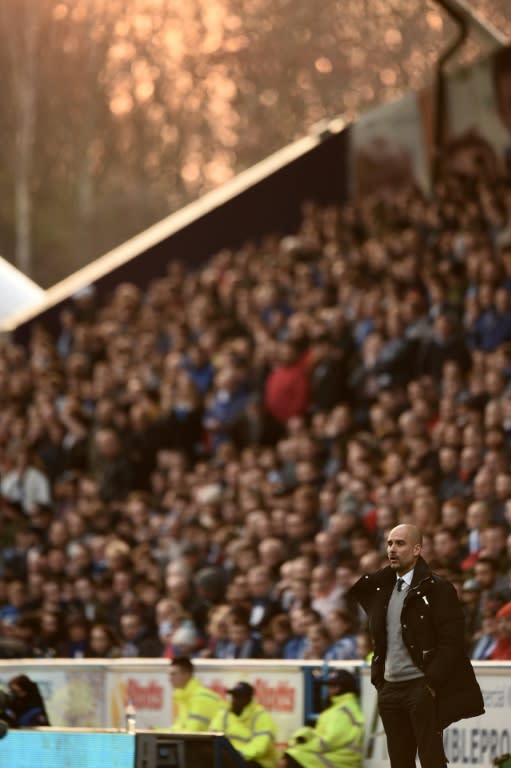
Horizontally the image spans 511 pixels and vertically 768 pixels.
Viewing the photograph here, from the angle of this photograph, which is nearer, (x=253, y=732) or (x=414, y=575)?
(x=414, y=575)

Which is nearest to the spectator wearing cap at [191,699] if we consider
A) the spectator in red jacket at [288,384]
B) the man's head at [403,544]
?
the man's head at [403,544]

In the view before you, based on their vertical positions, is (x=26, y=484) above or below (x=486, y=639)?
below

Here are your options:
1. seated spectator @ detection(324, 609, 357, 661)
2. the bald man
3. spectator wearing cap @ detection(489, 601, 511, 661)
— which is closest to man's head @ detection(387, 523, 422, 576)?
the bald man

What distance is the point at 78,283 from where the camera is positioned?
28.9 m

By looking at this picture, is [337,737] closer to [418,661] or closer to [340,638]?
[340,638]

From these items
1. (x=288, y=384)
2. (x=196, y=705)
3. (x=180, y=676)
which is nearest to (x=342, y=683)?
(x=196, y=705)

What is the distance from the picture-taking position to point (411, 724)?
1015cm

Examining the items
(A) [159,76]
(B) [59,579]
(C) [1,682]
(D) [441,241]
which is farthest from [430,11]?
(A) [159,76]

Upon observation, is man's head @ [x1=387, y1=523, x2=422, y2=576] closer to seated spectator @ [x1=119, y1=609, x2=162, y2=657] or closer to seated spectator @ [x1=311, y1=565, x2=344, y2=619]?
seated spectator @ [x1=311, y1=565, x2=344, y2=619]

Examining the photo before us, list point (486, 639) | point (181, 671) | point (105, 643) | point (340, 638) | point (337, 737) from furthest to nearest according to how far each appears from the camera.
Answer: point (105, 643), point (340, 638), point (181, 671), point (486, 639), point (337, 737)

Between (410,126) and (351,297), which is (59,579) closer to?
(351,297)

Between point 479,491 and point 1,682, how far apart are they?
4.30 metres

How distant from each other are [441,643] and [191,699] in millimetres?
4304

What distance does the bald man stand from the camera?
394 inches
